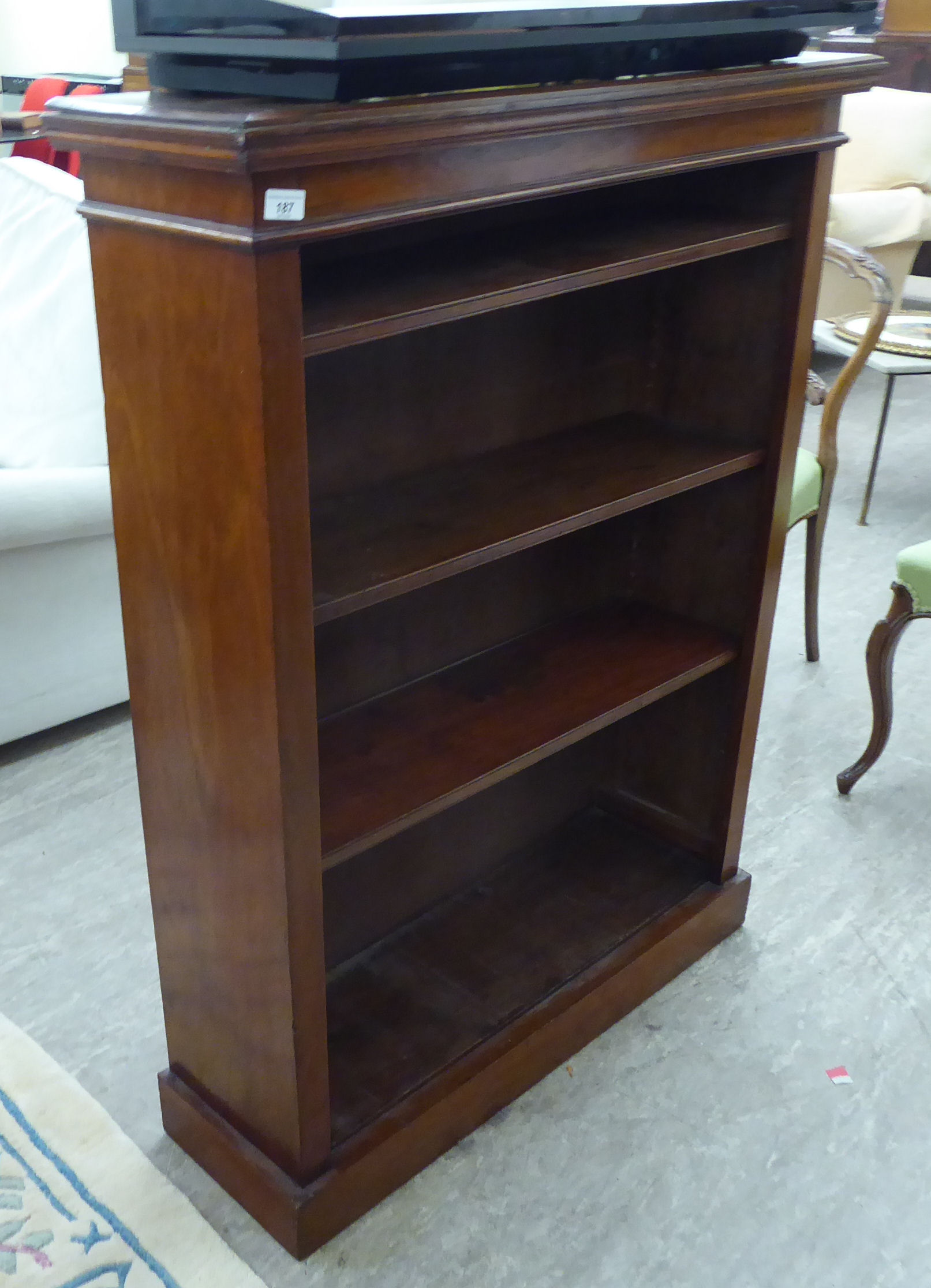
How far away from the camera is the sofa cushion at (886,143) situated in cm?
464

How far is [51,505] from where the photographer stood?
205cm

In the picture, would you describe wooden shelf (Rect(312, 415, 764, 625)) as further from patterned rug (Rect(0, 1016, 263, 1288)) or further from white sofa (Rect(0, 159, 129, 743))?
white sofa (Rect(0, 159, 129, 743))

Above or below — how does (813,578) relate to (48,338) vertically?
below

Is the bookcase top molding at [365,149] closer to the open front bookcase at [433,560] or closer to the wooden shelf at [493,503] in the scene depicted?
the open front bookcase at [433,560]

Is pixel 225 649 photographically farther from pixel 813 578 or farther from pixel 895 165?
pixel 895 165

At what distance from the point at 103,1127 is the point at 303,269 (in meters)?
1.07

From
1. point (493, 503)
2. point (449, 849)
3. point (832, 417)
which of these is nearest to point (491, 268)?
point (493, 503)

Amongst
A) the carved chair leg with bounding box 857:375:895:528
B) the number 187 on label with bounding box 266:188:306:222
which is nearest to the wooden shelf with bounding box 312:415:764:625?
the number 187 on label with bounding box 266:188:306:222

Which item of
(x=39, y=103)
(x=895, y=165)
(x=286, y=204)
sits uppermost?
(x=286, y=204)

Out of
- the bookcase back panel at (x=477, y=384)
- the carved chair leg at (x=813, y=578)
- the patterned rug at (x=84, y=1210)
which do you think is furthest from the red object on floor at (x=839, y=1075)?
the carved chair leg at (x=813, y=578)

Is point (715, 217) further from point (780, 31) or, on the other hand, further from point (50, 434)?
point (50, 434)

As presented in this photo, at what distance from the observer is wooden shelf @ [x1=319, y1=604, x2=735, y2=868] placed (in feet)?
4.30

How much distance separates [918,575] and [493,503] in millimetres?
982

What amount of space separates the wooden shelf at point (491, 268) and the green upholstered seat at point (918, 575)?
750 mm
